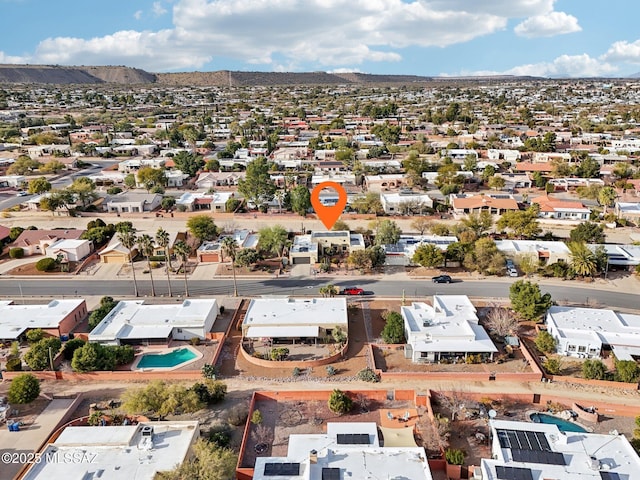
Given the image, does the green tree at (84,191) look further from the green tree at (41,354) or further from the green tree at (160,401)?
the green tree at (160,401)

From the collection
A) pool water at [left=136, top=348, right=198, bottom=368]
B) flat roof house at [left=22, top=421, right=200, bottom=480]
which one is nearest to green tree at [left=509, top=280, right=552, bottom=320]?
pool water at [left=136, top=348, right=198, bottom=368]

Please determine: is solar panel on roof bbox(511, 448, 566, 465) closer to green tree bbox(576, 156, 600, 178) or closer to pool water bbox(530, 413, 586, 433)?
pool water bbox(530, 413, 586, 433)

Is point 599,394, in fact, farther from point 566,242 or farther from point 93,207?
point 93,207

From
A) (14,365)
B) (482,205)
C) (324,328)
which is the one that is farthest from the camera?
(482,205)

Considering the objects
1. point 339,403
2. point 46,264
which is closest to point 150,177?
point 46,264

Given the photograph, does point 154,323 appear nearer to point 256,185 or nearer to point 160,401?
point 160,401

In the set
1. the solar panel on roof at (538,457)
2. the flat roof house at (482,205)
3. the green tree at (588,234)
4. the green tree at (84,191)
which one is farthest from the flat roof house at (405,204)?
the solar panel on roof at (538,457)
